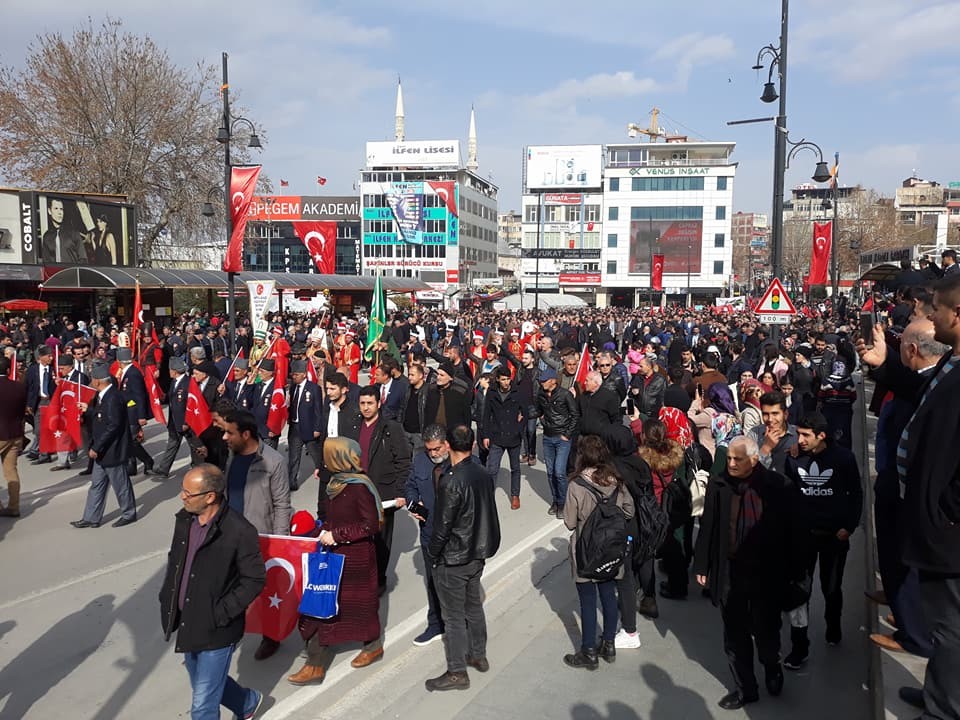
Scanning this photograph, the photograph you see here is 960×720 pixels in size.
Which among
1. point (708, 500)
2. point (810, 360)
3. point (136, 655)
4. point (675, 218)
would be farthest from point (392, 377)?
point (675, 218)

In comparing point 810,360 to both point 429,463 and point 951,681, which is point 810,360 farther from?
point 951,681

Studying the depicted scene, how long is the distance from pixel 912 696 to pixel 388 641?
3.36 m

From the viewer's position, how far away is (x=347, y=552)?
4.71 meters

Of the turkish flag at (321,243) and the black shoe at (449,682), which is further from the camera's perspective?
the turkish flag at (321,243)

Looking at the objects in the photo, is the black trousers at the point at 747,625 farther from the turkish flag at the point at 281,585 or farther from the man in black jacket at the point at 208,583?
the man in black jacket at the point at 208,583

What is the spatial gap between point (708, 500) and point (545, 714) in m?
1.62

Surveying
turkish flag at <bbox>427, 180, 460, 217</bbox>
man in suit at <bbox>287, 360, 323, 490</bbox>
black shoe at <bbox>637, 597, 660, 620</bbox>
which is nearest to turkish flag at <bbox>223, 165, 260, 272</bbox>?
man in suit at <bbox>287, 360, 323, 490</bbox>

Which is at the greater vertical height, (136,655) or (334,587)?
(334,587)

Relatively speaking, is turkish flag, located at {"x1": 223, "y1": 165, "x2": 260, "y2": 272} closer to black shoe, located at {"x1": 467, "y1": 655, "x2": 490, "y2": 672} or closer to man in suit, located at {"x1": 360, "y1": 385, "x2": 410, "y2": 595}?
man in suit, located at {"x1": 360, "y1": 385, "x2": 410, "y2": 595}

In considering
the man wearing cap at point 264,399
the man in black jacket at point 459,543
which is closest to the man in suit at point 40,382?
the man wearing cap at point 264,399

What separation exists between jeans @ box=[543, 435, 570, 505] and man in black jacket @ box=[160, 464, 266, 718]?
5023mm

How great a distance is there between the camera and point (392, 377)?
9.59m

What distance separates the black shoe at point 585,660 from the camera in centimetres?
491

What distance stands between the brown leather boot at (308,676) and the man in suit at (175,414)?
5319 mm
